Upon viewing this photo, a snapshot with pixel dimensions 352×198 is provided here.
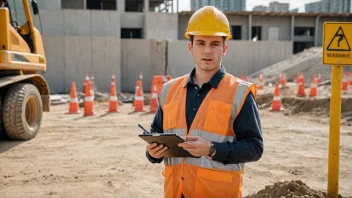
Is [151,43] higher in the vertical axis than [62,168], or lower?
higher

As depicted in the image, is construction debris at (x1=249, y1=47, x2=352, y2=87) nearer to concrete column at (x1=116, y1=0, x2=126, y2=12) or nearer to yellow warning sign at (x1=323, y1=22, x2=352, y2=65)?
concrete column at (x1=116, y1=0, x2=126, y2=12)

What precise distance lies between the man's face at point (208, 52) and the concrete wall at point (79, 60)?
16.5 m

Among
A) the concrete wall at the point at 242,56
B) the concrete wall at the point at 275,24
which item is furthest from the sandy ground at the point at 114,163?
the concrete wall at the point at 275,24

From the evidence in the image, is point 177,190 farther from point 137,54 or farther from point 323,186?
point 137,54

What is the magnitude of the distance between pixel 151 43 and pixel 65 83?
4.77m

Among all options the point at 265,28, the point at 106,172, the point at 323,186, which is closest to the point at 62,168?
the point at 106,172

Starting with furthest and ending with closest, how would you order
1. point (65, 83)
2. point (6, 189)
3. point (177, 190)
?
point (65, 83) < point (6, 189) < point (177, 190)

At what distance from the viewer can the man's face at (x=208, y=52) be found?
2.32m

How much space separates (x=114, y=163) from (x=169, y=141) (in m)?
3.80

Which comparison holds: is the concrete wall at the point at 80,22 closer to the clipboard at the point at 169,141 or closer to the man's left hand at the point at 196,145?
the clipboard at the point at 169,141

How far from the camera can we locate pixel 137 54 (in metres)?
19.5

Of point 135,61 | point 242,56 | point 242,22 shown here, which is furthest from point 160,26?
point 242,22

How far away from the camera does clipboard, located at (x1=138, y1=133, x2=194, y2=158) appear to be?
6.73 feet

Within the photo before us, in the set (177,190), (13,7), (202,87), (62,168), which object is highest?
(13,7)
